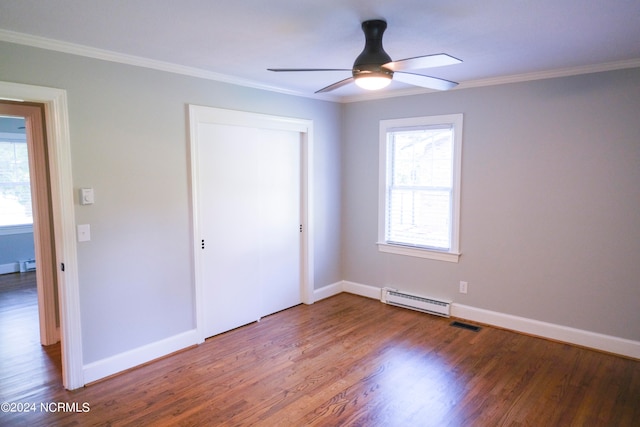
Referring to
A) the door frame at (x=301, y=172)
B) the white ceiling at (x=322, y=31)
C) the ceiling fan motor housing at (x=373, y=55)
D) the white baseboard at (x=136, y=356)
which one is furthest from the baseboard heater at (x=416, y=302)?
the ceiling fan motor housing at (x=373, y=55)

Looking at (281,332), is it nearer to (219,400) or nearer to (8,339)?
(219,400)

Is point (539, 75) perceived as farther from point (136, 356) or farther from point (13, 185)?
point (13, 185)

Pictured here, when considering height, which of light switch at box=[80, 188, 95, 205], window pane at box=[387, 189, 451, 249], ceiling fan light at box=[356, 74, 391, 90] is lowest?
window pane at box=[387, 189, 451, 249]

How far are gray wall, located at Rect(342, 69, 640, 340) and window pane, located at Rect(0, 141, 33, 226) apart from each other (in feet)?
20.2

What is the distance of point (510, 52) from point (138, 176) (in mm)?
3035

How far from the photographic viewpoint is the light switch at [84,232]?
9.33 feet

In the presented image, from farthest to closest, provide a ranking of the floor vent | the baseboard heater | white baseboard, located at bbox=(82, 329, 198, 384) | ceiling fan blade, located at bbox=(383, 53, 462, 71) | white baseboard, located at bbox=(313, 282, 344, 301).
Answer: white baseboard, located at bbox=(313, 282, 344, 301)
the baseboard heater
the floor vent
white baseboard, located at bbox=(82, 329, 198, 384)
ceiling fan blade, located at bbox=(383, 53, 462, 71)

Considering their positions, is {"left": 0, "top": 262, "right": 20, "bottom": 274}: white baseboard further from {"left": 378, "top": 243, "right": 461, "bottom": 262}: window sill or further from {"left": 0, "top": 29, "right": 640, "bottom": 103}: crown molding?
{"left": 378, "top": 243, "right": 461, "bottom": 262}: window sill

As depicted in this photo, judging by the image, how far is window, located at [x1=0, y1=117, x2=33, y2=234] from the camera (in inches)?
246

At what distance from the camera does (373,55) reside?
2260 mm

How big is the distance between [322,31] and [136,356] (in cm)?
289

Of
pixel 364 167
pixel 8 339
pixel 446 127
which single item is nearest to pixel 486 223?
pixel 446 127

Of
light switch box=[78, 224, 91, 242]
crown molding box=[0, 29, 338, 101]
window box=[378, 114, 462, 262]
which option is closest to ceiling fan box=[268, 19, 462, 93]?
crown molding box=[0, 29, 338, 101]

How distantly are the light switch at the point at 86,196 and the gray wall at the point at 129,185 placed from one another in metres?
0.04
